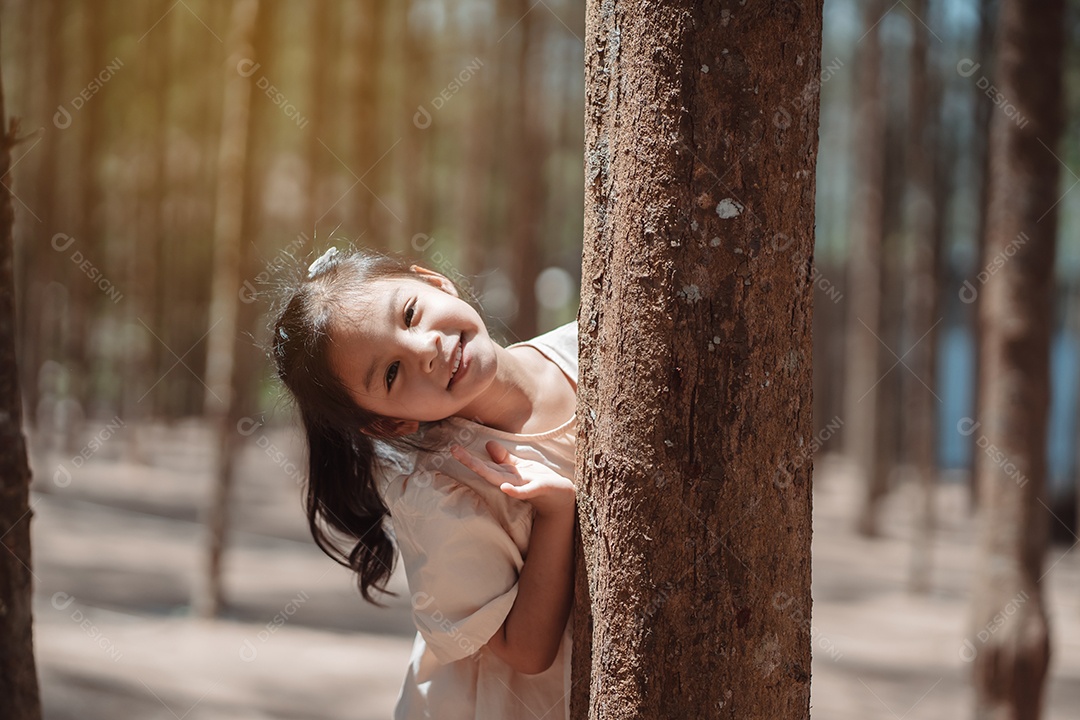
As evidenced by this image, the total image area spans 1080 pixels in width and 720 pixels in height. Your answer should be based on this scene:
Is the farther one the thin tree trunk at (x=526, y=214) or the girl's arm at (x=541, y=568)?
the thin tree trunk at (x=526, y=214)

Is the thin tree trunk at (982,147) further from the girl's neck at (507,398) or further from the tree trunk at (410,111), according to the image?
the tree trunk at (410,111)

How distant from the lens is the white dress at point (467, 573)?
5.30ft

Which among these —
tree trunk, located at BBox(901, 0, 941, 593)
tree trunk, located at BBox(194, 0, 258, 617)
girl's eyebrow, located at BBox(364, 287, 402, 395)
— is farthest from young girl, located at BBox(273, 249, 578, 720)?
tree trunk, located at BBox(901, 0, 941, 593)

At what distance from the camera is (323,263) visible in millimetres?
1911

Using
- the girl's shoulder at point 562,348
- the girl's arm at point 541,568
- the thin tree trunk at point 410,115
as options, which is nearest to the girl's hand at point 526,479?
the girl's arm at point 541,568

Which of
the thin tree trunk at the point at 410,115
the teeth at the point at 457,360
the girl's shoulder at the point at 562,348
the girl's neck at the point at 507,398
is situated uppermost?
the thin tree trunk at the point at 410,115

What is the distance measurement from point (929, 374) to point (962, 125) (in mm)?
6409

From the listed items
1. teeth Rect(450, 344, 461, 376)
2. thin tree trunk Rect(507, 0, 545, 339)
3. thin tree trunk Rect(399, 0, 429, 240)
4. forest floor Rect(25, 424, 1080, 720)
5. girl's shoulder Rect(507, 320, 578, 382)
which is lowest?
forest floor Rect(25, 424, 1080, 720)

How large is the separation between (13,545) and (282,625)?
18.6 feet

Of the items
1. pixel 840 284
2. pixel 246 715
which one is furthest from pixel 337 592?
pixel 840 284

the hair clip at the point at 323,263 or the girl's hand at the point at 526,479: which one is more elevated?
the hair clip at the point at 323,263

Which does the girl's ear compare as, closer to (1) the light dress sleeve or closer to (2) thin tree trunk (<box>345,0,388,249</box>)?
(1) the light dress sleeve

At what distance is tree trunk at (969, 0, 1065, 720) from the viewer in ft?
14.7

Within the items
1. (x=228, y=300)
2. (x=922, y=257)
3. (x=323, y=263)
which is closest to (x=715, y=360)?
(x=323, y=263)
